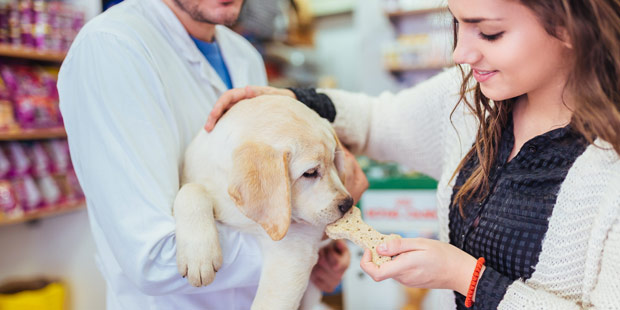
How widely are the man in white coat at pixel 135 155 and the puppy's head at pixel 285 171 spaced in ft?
0.57

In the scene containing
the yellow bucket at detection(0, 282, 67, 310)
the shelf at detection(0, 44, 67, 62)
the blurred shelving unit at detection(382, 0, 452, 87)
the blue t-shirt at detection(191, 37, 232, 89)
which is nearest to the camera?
the blue t-shirt at detection(191, 37, 232, 89)

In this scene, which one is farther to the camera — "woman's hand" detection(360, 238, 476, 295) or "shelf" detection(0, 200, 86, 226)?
"shelf" detection(0, 200, 86, 226)

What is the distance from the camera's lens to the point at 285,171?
1.07 metres

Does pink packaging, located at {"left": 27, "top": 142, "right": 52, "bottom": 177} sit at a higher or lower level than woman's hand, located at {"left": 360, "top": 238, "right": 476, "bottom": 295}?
lower

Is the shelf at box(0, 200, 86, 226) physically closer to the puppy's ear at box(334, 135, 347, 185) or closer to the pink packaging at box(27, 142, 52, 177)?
the pink packaging at box(27, 142, 52, 177)

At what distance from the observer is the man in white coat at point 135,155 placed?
114 centimetres

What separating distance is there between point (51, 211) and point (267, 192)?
2.44 metres

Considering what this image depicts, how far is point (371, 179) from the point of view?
3.25m

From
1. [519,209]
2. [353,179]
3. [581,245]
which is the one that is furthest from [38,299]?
[581,245]

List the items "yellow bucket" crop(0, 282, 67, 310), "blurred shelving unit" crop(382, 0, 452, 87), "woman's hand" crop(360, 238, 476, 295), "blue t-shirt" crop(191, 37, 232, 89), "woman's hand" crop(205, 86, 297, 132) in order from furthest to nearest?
"blurred shelving unit" crop(382, 0, 452, 87) → "yellow bucket" crop(0, 282, 67, 310) → "blue t-shirt" crop(191, 37, 232, 89) → "woman's hand" crop(205, 86, 297, 132) → "woman's hand" crop(360, 238, 476, 295)

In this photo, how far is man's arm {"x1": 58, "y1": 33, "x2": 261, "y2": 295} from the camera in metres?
1.13

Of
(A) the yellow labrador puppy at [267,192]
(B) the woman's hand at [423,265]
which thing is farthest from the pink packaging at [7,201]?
(B) the woman's hand at [423,265]

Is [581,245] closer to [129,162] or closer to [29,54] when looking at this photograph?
[129,162]

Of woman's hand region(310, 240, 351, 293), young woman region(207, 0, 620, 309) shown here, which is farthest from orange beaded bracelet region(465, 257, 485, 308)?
woman's hand region(310, 240, 351, 293)
